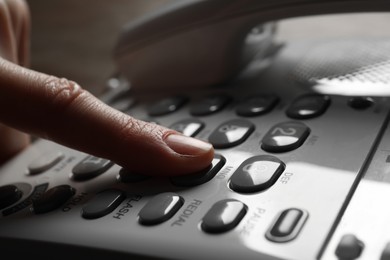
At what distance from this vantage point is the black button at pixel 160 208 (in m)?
0.32

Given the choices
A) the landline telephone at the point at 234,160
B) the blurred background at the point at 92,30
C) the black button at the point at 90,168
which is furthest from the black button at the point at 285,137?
the blurred background at the point at 92,30

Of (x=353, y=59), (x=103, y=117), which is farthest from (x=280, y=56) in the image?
(x=103, y=117)

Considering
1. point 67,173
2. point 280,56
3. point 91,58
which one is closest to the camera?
point 67,173

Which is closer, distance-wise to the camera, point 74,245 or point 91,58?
point 74,245

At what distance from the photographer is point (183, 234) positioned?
0.31 metres

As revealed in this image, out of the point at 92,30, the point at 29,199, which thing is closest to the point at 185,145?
the point at 29,199

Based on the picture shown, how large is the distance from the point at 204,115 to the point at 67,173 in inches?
4.2

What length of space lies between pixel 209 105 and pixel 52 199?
150 millimetres

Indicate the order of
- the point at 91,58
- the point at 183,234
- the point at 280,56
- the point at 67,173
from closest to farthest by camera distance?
1. the point at 183,234
2. the point at 67,173
3. the point at 280,56
4. the point at 91,58

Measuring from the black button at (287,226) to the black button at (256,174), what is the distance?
3 centimetres

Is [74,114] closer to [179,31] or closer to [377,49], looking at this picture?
[179,31]

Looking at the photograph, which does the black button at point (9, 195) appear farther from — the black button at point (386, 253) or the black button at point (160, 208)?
the black button at point (386, 253)

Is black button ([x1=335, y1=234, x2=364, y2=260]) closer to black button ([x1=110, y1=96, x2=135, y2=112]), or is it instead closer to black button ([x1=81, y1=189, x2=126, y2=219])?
black button ([x1=81, y1=189, x2=126, y2=219])

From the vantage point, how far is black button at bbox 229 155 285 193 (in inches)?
13.2
